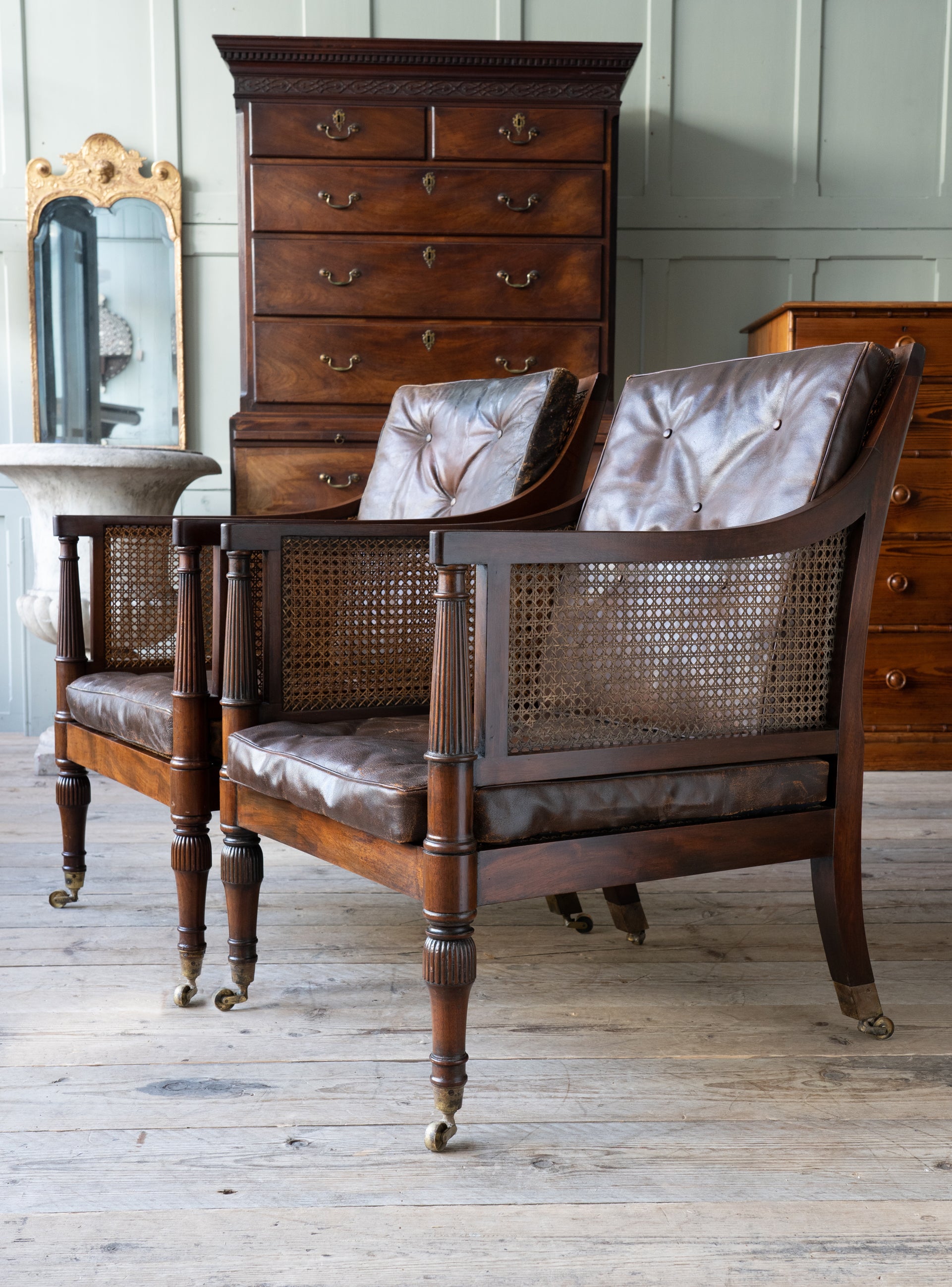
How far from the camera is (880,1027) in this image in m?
1.63

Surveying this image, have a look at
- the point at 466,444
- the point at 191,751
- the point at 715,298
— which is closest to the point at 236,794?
the point at 191,751

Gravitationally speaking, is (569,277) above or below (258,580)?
above

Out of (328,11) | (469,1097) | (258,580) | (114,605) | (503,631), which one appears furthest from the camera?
(328,11)

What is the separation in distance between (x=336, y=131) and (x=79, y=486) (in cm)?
126

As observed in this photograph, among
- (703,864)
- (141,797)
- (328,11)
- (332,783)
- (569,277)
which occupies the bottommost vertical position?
(141,797)

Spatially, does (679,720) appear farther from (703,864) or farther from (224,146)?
(224,146)

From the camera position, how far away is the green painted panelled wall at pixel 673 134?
3906mm

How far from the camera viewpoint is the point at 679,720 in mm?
1507

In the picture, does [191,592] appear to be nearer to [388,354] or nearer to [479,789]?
[479,789]

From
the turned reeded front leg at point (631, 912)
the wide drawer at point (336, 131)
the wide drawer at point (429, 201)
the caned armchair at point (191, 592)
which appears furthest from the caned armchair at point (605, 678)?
the wide drawer at point (336, 131)

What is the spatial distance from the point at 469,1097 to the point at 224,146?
138 inches

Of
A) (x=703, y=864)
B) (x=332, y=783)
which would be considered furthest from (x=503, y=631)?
(x=703, y=864)

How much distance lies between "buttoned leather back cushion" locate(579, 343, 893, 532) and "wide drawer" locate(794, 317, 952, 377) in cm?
168

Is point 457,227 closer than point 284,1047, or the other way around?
point 284,1047
